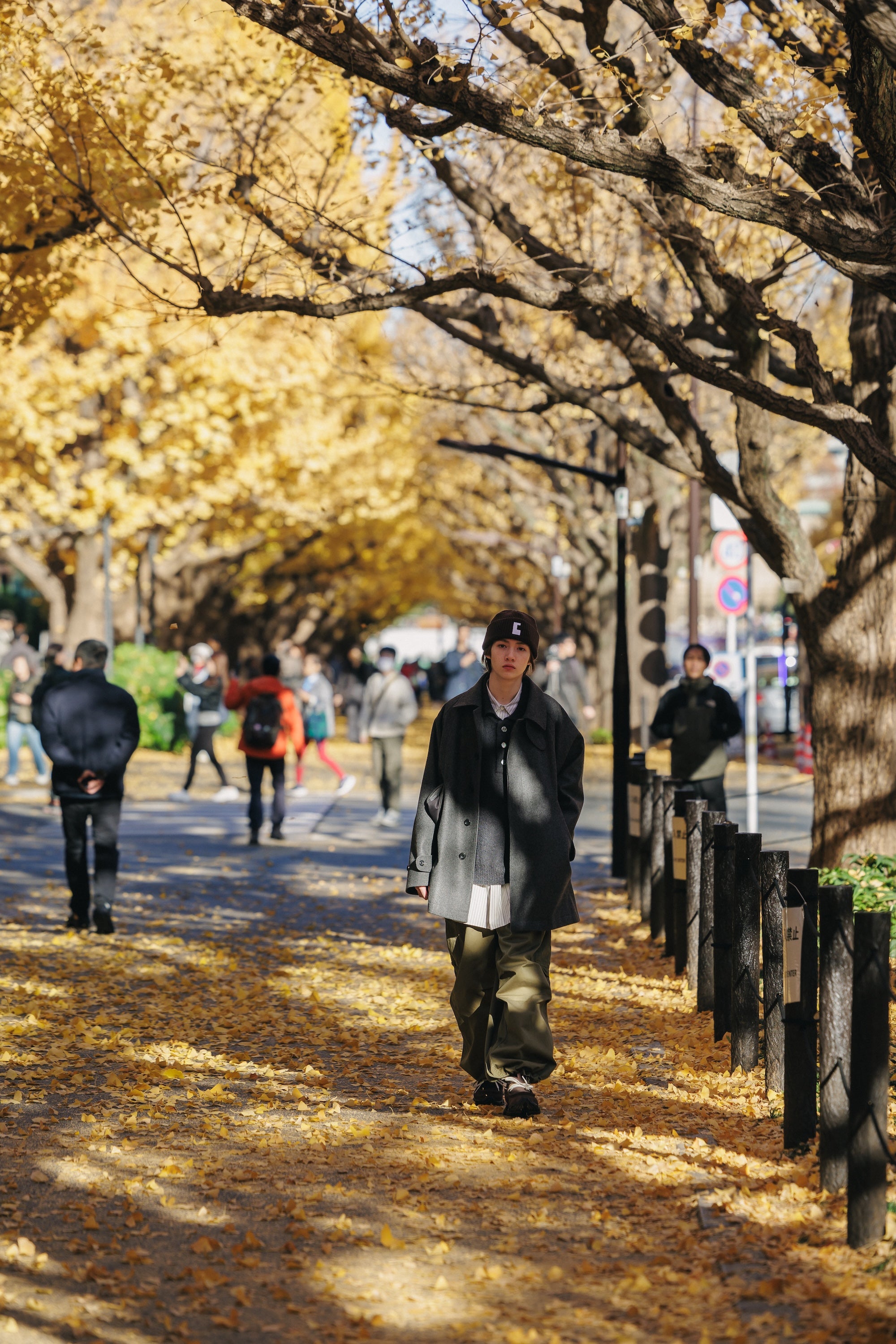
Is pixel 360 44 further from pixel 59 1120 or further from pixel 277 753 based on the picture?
pixel 277 753

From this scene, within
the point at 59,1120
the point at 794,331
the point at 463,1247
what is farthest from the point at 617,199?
the point at 463,1247

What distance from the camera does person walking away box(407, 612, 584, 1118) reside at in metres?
5.82

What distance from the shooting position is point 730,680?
20.5m

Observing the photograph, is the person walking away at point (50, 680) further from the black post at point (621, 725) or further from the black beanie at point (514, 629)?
the black beanie at point (514, 629)

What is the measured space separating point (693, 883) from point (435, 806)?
8.82ft

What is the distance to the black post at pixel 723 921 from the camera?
6941 mm

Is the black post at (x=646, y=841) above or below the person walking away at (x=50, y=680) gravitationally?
below

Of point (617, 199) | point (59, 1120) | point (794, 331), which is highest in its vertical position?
point (617, 199)

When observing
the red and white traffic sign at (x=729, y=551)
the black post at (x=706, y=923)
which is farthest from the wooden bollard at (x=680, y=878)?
the red and white traffic sign at (x=729, y=551)

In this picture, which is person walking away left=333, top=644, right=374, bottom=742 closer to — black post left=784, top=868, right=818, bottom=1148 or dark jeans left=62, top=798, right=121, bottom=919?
dark jeans left=62, top=798, right=121, bottom=919

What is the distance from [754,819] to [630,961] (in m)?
5.86

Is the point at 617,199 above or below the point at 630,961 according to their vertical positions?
above

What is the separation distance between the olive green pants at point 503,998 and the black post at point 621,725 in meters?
6.98

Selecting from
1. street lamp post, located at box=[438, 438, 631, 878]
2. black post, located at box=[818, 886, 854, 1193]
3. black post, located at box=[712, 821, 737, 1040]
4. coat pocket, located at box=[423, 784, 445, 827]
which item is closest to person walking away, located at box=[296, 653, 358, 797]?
street lamp post, located at box=[438, 438, 631, 878]
